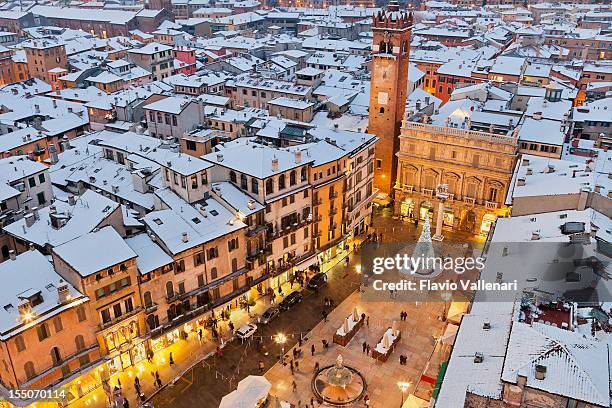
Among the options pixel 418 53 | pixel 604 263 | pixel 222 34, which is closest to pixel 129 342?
pixel 604 263

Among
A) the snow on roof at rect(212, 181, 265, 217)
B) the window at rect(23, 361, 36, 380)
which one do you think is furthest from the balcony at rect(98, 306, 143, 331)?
the snow on roof at rect(212, 181, 265, 217)

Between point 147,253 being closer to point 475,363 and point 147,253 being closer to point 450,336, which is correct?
point 450,336

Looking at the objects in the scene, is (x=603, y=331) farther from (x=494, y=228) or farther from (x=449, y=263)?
(x=449, y=263)

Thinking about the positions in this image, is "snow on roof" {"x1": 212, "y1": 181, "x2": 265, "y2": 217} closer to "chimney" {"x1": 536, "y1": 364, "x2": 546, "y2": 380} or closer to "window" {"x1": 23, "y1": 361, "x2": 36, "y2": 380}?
"window" {"x1": 23, "y1": 361, "x2": 36, "y2": 380}

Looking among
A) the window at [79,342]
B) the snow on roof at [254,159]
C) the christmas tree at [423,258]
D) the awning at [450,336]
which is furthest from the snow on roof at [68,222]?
the christmas tree at [423,258]

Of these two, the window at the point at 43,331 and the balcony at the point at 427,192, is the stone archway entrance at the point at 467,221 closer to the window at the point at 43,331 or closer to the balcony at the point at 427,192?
the balcony at the point at 427,192
